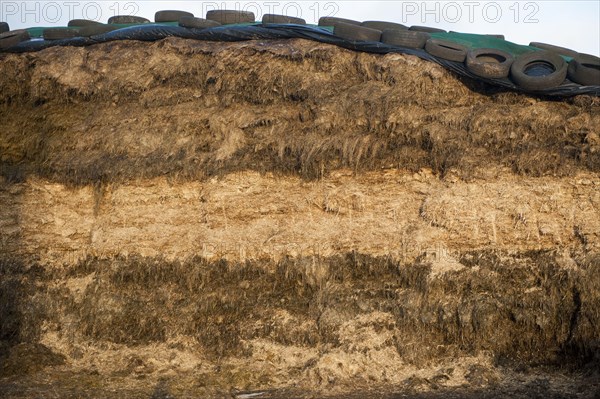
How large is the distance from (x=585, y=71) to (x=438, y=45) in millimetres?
1759

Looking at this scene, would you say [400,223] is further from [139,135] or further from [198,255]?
[139,135]

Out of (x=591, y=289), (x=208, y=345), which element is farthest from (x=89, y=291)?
(x=591, y=289)

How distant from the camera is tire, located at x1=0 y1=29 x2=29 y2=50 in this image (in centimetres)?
1198

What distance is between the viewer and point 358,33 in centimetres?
1095

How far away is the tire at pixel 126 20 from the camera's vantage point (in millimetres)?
12914

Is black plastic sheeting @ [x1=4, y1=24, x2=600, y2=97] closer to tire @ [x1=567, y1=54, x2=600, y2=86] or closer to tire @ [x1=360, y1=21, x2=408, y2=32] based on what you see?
tire @ [x1=567, y1=54, x2=600, y2=86]

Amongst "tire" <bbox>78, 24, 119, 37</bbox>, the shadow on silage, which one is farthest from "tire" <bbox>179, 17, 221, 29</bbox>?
the shadow on silage

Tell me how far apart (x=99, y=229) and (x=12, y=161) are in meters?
1.73

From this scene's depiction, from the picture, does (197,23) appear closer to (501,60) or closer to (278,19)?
(278,19)

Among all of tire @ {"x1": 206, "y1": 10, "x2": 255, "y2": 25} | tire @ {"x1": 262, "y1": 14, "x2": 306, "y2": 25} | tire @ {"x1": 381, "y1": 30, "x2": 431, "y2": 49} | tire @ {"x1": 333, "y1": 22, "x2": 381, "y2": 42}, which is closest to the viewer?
tire @ {"x1": 381, "y1": 30, "x2": 431, "y2": 49}

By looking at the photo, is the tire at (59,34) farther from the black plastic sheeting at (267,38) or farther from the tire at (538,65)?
the tire at (538,65)

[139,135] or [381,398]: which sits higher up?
[139,135]

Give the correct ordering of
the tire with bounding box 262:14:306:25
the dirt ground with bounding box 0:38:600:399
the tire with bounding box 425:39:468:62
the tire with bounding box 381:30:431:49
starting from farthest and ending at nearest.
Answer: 1. the tire with bounding box 262:14:306:25
2. the tire with bounding box 381:30:431:49
3. the tire with bounding box 425:39:468:62
4. the dirt ground with bounding box 0:38:600:399

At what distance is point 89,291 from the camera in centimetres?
1083
